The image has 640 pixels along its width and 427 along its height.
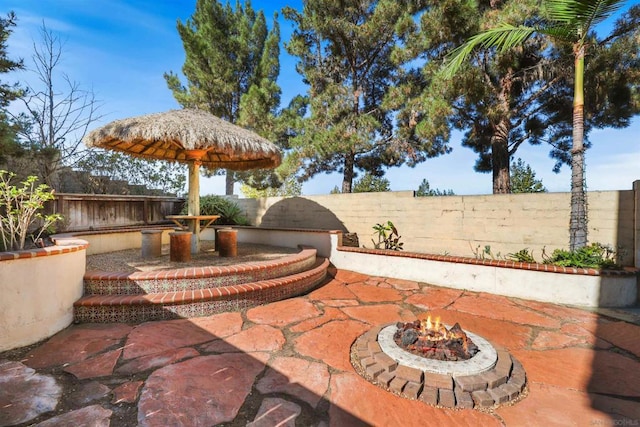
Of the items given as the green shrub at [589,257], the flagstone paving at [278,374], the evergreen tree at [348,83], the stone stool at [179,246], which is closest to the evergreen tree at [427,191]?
the evergreen tree at [348,83]

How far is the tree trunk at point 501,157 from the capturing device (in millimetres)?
8078

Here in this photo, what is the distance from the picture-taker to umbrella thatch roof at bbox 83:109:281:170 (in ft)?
14.1

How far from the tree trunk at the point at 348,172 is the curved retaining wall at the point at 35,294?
8593 mm

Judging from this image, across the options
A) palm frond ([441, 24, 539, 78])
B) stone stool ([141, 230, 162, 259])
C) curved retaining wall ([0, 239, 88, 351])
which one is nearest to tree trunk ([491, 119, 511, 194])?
palm frond ([441, 24, 539, 78])

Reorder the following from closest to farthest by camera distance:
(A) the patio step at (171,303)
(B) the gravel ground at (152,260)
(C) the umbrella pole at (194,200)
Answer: (A) the patio step at (171,303) < (B) the gravel ground at (152,260) < (C) the umbrella pole at (194,200)

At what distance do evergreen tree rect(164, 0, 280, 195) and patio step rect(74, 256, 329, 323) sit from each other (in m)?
8.50

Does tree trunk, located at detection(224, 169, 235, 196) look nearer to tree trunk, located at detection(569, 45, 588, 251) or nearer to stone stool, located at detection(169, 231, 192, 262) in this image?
stone stool, located at detection(169, 231, 192, 262)

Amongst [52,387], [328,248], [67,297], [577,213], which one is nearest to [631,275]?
[577,213]

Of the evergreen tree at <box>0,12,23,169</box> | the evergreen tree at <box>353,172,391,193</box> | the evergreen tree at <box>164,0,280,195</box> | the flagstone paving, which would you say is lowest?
the flagstone paving

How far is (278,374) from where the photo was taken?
218 cm

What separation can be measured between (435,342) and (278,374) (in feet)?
4.41

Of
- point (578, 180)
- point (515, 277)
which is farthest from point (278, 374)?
point (578, 180)

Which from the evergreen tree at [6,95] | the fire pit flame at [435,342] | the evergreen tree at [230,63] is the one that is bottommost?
the fire pit flame at [435,342]

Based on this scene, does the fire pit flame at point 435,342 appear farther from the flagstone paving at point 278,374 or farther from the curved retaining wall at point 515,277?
the curved retaining wall at point 515,277
